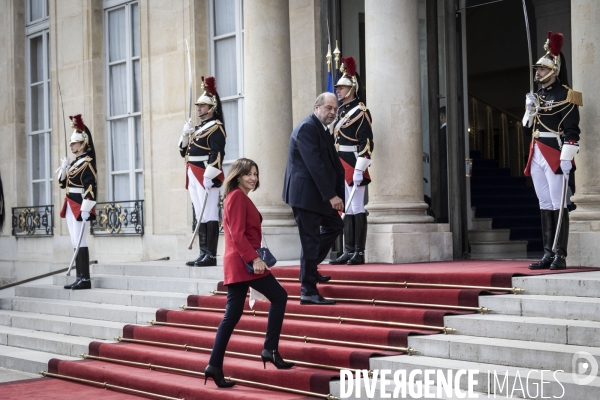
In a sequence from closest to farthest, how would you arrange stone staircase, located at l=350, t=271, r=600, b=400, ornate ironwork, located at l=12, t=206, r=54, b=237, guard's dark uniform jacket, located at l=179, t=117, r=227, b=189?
stone staircase, located at l=350, t=271, r=600, b=400 < guard's dark uniform jacket, located at l=179, t=117, r=227, b=189 < ornate ironwork, located at l=12, t=206, r=54, b=237

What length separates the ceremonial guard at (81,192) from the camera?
12836mm

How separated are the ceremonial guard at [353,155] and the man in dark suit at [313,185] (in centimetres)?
175

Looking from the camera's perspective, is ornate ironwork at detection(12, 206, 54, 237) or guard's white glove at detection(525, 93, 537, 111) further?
ornate ironwork at detection(12, 206, 54, 237)

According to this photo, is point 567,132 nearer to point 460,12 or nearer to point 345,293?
point 345,293

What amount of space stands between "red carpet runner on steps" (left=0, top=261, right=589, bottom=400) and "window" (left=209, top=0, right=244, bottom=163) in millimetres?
4791

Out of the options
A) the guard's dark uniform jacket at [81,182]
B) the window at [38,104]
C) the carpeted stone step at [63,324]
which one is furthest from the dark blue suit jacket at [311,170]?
the window at [38,104]

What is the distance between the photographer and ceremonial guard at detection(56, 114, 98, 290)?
1284cm

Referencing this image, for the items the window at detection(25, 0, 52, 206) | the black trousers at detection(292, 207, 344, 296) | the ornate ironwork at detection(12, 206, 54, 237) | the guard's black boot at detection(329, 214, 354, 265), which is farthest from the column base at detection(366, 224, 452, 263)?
the window at detection(25, 0, 52, 206)

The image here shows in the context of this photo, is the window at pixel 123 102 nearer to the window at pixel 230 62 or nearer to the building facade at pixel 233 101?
the building facade at pixel 233 101

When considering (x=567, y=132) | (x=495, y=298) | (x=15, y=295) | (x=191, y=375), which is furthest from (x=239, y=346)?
(x=15, y=295)

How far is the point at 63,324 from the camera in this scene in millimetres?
11766

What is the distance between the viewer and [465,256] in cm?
1202

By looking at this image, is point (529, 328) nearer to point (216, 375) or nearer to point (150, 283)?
point (216, 375)

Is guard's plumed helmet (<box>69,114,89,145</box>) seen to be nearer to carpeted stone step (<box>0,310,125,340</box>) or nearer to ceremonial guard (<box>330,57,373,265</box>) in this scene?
carpeted stone step (<box>0,310,125,340</box>)
